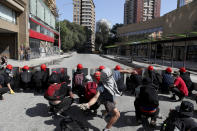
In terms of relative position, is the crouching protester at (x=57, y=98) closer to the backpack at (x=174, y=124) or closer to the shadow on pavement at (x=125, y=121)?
the shadow on pavement at (x=125, y=121)

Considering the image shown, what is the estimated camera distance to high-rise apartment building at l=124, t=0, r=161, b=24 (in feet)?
417

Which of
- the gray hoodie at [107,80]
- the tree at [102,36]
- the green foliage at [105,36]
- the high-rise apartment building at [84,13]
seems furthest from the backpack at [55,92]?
the high-rise apartment building at [84,13]

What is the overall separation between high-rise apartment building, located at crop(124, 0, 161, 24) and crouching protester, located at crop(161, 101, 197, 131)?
13029 centimetres

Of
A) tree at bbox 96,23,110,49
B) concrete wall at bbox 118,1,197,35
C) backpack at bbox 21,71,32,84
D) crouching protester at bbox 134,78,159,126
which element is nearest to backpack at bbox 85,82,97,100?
crouching protester at bbox 134,78,159,126

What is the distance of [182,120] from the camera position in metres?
2.71

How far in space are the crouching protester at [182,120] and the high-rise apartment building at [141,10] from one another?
130288 millimetres

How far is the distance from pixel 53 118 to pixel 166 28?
1458 inches

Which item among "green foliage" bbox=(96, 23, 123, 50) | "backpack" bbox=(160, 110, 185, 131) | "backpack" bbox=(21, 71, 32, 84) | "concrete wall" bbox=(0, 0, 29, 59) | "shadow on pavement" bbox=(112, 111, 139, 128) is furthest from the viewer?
"green foliage" bbox=(96, 23, 123, 50)

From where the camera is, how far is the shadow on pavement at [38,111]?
457 centimetres

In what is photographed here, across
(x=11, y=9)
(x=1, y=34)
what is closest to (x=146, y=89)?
(x=11, y=9)

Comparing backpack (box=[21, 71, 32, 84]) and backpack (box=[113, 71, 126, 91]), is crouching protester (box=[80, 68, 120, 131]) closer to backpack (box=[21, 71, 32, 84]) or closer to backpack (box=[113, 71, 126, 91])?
backpack (box=[113, 71, 126, 91])

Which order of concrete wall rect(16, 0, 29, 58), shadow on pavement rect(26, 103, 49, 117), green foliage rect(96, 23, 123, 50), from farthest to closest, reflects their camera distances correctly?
green foliage rect(96, 23, 123, 50) < concrete wall rect(16, 0, 29, 58) < shadow on pavement rect(26, 103, 49, 117)

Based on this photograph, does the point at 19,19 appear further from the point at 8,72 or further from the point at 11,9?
the point at 8,72

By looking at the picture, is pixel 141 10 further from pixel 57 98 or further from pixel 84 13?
pixel 57 98
